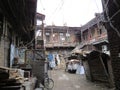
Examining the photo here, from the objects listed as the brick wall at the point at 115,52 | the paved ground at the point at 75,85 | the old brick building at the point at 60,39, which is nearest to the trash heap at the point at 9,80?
the brick wall at the point at 115,52

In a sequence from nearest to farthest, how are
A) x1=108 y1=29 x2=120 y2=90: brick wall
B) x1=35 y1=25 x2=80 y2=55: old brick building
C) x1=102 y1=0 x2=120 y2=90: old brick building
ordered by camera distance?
1. x1=102 y1=0 x2=120 y2=90: old brick building
2. x1=108 y1=29 x2=120 y2=90: brick wall
3. x1=35 y1=25 x2=80 y2=55: old brick building

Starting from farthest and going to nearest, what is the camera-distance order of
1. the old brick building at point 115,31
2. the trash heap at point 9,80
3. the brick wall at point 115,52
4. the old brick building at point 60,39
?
the old brick building at point 60,39 → the brick wall at point 115,52 → the old brick building at point 115,31 → the trash heap at point 9,80

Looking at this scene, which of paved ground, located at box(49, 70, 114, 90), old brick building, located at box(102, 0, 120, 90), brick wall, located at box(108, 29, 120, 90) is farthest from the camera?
paved ground, located at box(49, 70, 114, 90)

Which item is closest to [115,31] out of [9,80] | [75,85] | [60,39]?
[9,80]

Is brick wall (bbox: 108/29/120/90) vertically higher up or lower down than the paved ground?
higher up

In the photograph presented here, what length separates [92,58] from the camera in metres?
12.2

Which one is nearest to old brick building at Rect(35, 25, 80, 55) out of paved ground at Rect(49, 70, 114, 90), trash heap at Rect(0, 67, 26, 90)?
paved ground at Rect(49, 70, 114, 90)

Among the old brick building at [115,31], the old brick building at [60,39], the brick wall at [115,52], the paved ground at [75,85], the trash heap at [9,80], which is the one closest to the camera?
the trash heap at [9,80]

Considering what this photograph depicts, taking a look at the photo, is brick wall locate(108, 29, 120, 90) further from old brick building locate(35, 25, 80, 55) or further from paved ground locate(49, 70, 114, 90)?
old brick building locate(35, 25, 80, 55)

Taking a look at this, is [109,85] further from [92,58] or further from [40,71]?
[40,71]

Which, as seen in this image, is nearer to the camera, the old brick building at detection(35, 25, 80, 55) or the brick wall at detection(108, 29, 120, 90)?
the brick wall at detection(108, 29, 120, 90)

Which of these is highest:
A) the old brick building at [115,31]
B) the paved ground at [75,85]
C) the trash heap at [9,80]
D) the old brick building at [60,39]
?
the old brick building at [60,39]

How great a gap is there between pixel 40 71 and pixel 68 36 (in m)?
24.5

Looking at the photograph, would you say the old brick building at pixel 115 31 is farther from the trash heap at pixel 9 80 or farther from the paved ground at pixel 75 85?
the paved ground at pixel 75 85
